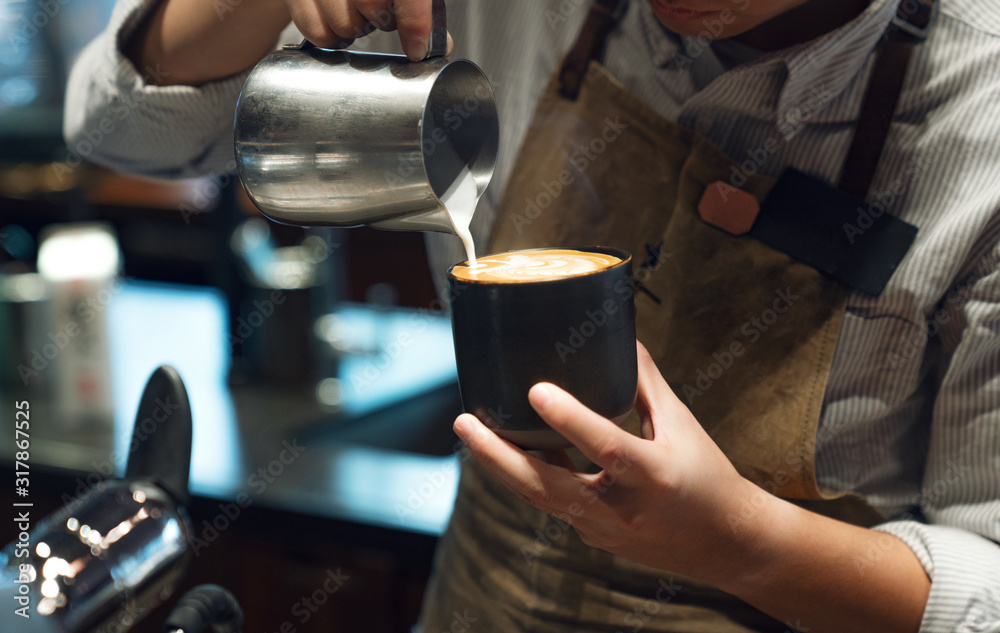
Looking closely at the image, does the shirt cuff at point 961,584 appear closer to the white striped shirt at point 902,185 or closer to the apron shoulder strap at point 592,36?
the white striped shirt at point 902,185

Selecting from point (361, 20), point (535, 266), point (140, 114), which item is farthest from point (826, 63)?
point (140, 114)

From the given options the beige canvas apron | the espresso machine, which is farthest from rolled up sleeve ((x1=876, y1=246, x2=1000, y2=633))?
the espresso machine

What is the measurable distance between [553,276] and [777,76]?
1.49ft

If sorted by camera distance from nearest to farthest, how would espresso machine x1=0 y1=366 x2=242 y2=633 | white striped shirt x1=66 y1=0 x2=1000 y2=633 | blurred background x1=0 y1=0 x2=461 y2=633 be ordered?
espresso machine x1=0 y1=366 x2=242 y2=633 → white striped shirt x1=66 y1=0 x2=1000 y2=633 → blurred background x1=0 y1=0 x2=461 y2=633

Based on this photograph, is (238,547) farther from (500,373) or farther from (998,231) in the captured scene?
(998,231)

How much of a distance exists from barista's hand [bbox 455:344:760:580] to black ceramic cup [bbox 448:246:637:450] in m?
0.02

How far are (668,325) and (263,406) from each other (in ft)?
4.50

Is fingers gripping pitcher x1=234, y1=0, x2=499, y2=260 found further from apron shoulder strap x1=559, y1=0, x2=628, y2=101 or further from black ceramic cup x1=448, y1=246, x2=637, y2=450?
apron shoulder strap x1=559, y1=0, x2=628, y2=101

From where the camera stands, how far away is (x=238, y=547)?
1.78 m

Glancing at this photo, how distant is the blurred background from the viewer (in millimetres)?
1683

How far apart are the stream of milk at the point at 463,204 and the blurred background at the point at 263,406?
65 centimetres

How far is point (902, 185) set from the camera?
1.01 metres

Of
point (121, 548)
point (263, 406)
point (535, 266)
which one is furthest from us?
point (263, 406)

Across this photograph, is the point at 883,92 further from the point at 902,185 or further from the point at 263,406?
the point at 263,406
